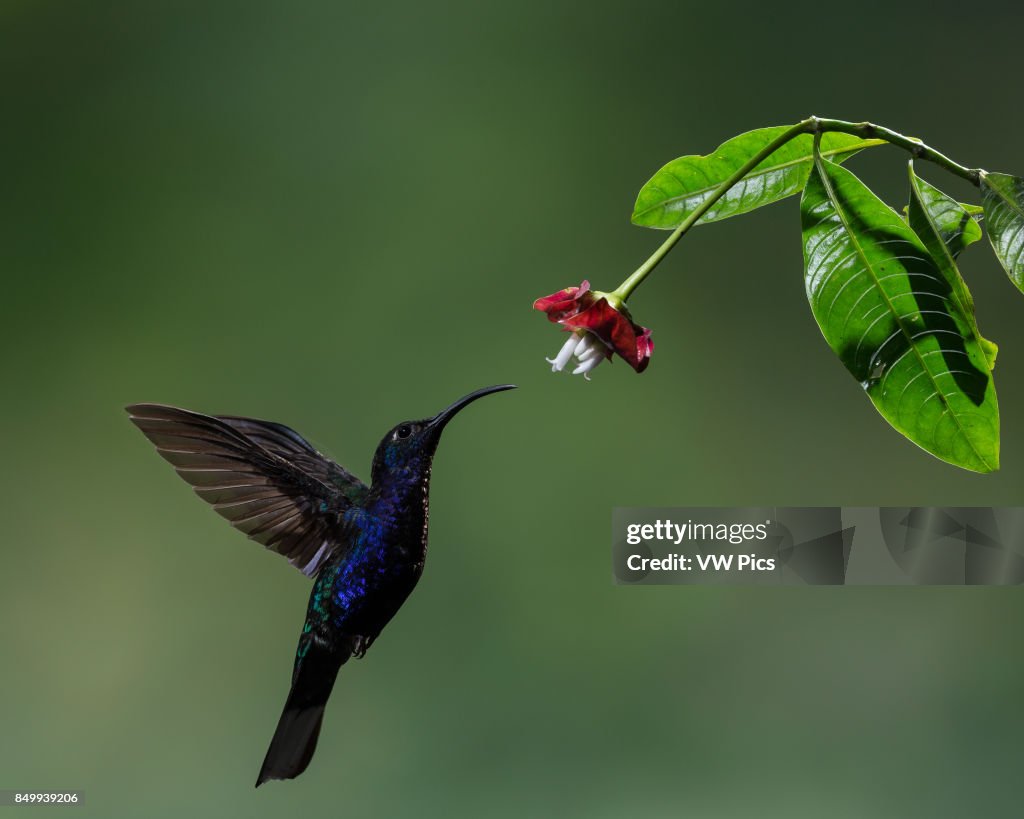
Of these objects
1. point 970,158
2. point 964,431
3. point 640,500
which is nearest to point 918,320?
point 964,431

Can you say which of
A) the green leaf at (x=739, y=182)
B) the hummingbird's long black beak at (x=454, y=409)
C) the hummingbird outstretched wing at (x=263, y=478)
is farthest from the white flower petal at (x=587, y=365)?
the hummingbird outstretched wing at (x=263, y=478)

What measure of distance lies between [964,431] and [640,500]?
203cm

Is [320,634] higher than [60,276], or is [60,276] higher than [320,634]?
[60,276]

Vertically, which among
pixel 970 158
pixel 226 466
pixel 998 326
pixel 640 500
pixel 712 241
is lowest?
pixel 226 466

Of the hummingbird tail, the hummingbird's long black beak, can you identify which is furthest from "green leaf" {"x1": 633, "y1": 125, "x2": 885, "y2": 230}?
the hummingbird tail

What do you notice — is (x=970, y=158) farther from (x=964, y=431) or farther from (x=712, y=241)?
(x=964, y=431)

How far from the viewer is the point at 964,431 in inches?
22.7

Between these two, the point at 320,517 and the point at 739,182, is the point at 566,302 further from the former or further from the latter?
the point at 320,517

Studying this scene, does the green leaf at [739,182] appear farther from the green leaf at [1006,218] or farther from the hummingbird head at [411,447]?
the hummingbird head at [411,447]

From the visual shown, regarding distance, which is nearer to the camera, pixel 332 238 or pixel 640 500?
pixel 640 500

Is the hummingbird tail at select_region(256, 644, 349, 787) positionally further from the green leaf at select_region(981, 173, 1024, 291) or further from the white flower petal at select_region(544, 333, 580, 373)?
the green leaf at select_region(981, 173, 1024, 291)

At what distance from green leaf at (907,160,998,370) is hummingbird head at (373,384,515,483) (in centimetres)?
39

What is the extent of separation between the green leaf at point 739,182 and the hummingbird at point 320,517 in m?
0.25

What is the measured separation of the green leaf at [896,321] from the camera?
568 millimetres
